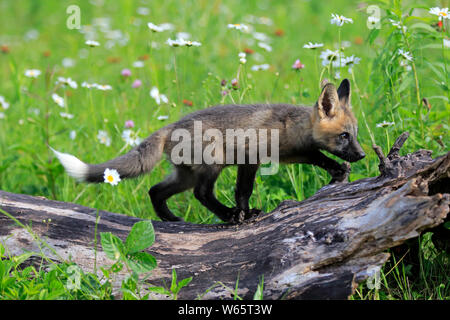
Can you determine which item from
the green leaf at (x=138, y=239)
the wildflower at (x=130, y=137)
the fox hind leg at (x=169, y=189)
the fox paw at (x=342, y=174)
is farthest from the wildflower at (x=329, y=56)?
the green leaf at (x=138, y=239)

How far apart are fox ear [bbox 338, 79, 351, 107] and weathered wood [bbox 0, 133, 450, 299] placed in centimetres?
107

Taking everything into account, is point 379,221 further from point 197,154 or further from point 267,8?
point 267,8

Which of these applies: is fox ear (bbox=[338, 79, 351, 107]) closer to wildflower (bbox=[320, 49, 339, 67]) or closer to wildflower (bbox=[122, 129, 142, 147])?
wildflower (bbox=[320, 49, 339, 67])

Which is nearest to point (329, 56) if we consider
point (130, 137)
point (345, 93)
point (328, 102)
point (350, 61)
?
point (350, 61)

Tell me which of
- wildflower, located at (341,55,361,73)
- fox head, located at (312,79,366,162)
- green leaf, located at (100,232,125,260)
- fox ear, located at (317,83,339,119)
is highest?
wildflower, located at (341,55,361,73)

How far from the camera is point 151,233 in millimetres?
2947

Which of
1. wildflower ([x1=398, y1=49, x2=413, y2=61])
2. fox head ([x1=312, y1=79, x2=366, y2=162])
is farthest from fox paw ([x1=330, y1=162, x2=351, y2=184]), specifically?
wildflower ([x1=398, y1=49, x2=413, y2=61])

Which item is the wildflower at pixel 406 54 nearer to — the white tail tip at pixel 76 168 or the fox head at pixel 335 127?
the fox head at pixel 335 127

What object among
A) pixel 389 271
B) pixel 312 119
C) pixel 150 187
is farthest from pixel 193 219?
pixel 389 271

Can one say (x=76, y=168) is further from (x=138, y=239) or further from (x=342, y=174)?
(x=342, y=174)

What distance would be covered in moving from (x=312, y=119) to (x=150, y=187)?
1476 millimetres

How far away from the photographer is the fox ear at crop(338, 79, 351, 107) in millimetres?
4395

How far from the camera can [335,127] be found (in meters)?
4.28

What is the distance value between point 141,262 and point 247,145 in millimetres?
1548
